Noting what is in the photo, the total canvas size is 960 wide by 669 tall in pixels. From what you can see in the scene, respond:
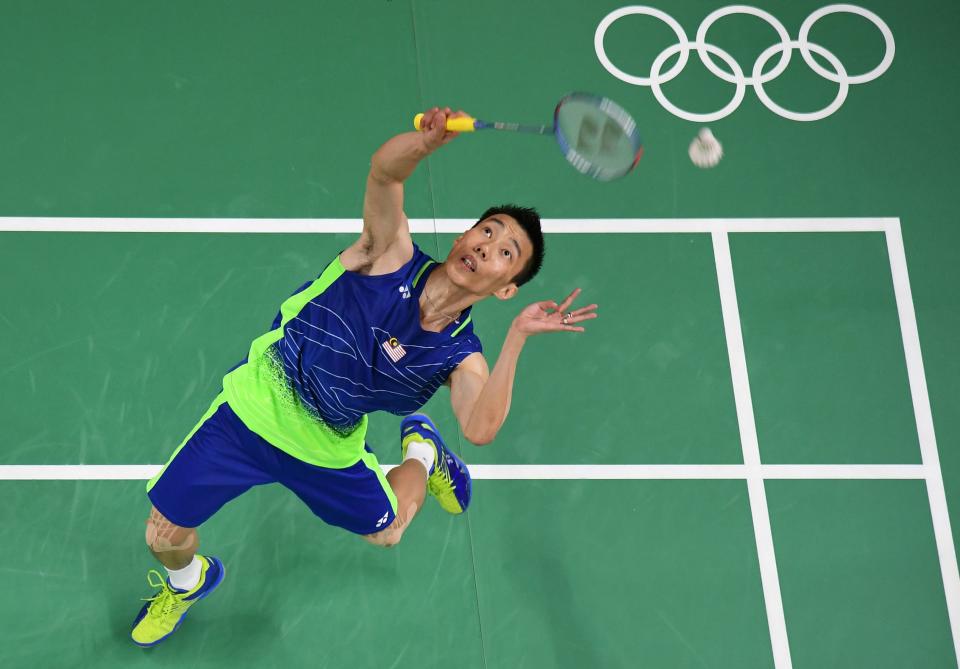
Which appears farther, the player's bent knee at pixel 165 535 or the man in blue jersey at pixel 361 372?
the player's bent knee at pixel 165 535

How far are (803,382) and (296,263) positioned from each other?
307cm

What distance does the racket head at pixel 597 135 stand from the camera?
189 inches

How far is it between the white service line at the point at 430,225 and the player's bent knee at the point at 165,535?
225 cm

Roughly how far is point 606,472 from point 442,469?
1104mm

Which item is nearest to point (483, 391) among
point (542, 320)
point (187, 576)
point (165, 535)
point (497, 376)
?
point (497, 376)

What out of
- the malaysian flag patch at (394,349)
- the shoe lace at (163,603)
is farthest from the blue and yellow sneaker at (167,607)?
the malaysian flag patch at (394,349)

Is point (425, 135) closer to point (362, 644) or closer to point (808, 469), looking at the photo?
point (362, 644)

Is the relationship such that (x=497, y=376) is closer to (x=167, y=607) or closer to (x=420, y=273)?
(x=420, y=273)

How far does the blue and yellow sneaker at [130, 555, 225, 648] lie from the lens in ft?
19.7

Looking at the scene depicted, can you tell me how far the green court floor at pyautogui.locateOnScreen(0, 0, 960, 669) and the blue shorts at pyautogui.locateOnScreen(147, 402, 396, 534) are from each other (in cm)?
89

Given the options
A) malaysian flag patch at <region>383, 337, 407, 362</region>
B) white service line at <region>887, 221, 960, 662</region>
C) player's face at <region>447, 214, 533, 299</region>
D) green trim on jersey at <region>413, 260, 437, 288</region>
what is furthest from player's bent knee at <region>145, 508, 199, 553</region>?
white service line at <region>887, 221, 960, 662</region>

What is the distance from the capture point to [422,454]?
20.5 feet

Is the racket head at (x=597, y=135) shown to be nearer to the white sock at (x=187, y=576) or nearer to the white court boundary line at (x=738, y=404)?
the white court boundary line at (x=738, y=404)

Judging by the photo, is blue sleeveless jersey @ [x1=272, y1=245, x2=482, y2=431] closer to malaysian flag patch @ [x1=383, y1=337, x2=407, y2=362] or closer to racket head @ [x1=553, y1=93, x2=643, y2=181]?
malaysian flag patch @ [x1=383, y1=337, x2=407, y2=362]
